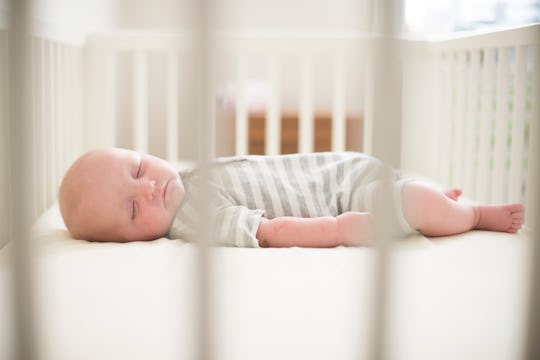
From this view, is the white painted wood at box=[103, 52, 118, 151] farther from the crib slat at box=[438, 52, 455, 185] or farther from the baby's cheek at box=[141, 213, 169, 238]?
the crib slat at box=[438, 52, 455, 185]

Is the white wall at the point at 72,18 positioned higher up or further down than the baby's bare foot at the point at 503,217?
higher up

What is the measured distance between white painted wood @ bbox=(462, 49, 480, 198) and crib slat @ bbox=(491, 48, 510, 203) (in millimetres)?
210

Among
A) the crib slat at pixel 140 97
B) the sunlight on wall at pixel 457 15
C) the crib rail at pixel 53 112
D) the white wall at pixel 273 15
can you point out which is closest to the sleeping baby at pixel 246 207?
the crib rail at pixel 53 112

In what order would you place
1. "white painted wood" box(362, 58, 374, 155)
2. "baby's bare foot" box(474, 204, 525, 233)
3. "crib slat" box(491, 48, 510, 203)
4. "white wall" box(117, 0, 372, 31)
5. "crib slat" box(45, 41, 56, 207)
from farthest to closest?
"white wall" box(117, 0, 372, 31) → "white painted wood" box(362, 58, 374, 155) → "crib slat" box(45, 41, 56, 207) → "crib slat" box(491, 48, 510, 203) → "baby's bare foot" box(474, 204, 525, 233)

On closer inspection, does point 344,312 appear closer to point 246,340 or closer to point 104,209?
point 246,340

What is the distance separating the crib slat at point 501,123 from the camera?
134 centimetres

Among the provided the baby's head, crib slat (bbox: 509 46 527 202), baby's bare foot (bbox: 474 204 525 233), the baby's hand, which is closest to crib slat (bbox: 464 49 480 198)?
crib slat (bbox: 509 46 527 202)

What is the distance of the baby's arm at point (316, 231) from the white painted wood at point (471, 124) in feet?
2.15

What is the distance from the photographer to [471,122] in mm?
1634

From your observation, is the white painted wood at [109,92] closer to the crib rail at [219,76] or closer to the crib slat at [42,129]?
the crib rail at [219,76]

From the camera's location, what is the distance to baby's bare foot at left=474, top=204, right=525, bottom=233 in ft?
3.84

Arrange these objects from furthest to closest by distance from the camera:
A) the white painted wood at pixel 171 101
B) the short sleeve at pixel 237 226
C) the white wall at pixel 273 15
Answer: the white wall at pixel 273 15 < the white painted wood at pixel 171 101 < the short sleeve at pixel 237 226

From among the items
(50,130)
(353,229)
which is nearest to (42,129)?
(50,130)

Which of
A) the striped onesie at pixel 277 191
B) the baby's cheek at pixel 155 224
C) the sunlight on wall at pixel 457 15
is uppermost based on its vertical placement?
the sunlight on wall at pixel 457 15
